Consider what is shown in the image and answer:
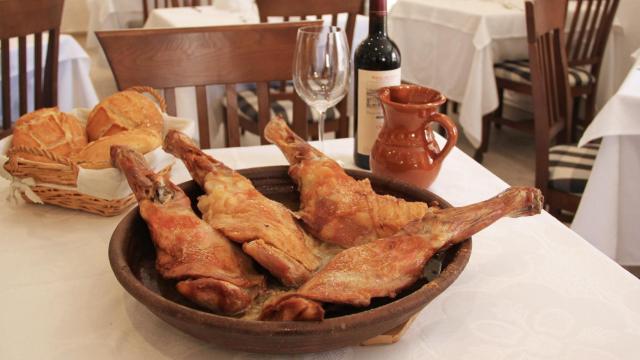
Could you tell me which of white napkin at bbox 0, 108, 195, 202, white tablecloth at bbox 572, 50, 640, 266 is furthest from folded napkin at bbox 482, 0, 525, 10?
white napkin at bbox 0, 108, 195, 202

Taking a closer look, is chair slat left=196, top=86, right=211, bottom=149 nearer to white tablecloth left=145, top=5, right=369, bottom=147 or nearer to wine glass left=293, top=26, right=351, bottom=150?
wine glass left=293, top=26, right=351, bottom=150

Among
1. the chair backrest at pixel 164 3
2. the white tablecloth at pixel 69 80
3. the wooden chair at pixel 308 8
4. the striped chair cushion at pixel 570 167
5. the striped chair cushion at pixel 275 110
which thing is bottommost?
the striped chair cushion at pixel 570 167

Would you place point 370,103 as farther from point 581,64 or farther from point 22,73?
point 581,64

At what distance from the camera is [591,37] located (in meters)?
2.74

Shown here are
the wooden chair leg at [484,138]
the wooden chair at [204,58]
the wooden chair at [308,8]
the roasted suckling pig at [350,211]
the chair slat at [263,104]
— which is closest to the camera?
the roasted suckling pig at [350,211]

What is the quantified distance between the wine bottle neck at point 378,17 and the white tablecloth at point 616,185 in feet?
2.24

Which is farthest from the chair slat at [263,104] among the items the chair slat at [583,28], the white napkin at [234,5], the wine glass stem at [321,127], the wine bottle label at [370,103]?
the chair slat at [583,28]

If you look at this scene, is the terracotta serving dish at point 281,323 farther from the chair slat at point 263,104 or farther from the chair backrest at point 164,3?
the chair backrest at point 164,3

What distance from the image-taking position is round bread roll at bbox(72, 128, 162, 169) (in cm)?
78

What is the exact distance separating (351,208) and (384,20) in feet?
1.35

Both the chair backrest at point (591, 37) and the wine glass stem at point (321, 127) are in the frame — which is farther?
the chair backrest at point (591, 37)

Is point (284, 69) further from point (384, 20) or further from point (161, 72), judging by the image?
point (384, 20)

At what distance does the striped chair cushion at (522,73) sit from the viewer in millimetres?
2696

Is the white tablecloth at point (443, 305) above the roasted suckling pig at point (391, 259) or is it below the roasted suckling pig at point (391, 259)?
below
